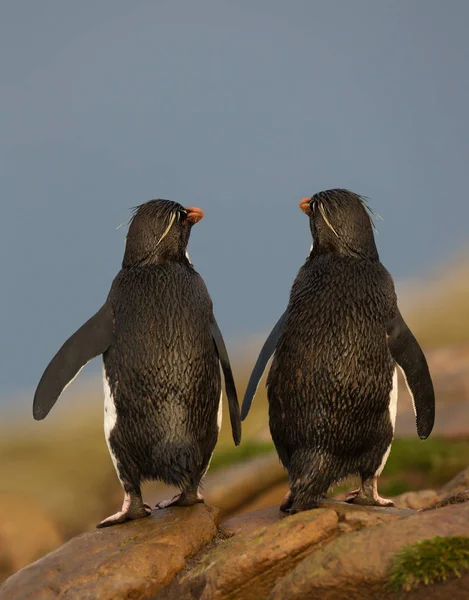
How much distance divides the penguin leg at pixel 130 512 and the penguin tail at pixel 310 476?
87cm

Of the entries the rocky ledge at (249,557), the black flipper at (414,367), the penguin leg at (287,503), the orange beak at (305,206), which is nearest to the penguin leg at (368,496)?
the rocky ledge at (249,557)

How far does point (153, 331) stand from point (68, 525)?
4.94m

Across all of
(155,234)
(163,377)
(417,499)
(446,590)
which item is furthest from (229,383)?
(417,499)

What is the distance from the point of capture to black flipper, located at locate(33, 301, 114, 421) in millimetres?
4785

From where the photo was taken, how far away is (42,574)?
4.34 meters

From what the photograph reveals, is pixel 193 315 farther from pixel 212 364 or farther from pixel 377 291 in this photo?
pixel 377 291

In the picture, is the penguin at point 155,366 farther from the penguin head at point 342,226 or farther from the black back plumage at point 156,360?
the penguin head at point 342,226

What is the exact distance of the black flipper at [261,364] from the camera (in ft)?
15.7

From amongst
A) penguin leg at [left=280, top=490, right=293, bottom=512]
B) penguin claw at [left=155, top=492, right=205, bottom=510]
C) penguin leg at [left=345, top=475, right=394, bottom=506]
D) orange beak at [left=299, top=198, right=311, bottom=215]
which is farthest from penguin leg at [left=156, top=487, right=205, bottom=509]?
orange beak at [left=299, top=198, right=311, bottom=215]

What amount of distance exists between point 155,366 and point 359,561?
62.1 inches

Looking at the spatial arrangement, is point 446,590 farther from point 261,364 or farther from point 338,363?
point 261,364

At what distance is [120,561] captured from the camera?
13.7 feet

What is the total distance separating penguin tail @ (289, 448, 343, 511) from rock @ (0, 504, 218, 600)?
1.69 feet

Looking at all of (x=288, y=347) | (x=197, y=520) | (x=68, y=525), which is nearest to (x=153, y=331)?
(x=288, y=347)
